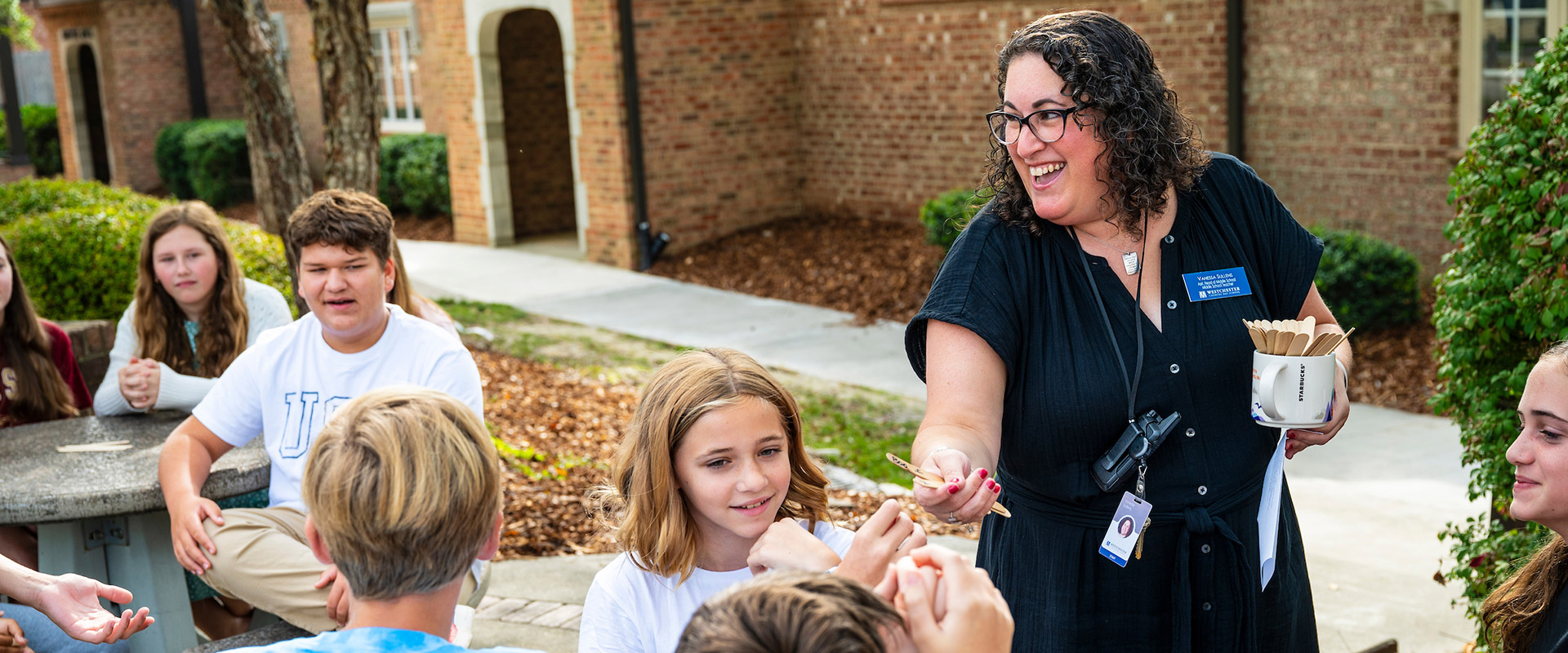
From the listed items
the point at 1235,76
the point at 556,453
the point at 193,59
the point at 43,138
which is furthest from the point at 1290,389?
the point at 43,138

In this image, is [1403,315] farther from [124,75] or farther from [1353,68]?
[124,75]

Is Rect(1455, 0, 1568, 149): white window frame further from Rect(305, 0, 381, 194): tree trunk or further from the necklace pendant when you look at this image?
the necklace pendant

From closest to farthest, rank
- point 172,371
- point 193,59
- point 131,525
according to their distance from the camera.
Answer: point 131,525
point 172,371
point 193,59

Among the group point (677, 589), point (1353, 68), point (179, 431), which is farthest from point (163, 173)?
point (677, 589)

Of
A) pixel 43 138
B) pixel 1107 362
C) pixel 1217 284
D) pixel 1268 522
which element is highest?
pixel 43 138

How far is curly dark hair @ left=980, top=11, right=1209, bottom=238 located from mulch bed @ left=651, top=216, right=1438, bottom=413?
607 cm

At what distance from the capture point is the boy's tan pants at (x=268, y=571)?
3.36 meters

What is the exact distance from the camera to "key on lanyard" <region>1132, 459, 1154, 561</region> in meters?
2.36

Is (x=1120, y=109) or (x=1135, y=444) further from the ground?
(x=1120, y=109)

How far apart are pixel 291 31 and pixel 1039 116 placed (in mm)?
19658

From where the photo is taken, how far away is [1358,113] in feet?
31.2

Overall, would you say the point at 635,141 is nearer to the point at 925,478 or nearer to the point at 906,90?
the point at 906,90

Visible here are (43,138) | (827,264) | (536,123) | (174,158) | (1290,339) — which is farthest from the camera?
(43,138)

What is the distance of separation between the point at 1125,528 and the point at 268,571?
220 centimetres
